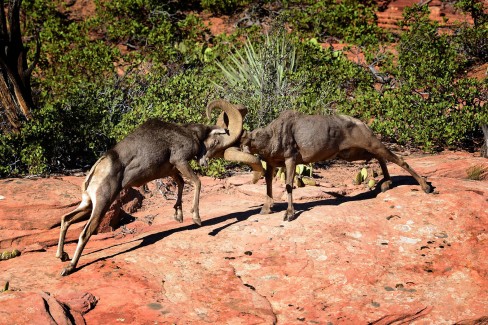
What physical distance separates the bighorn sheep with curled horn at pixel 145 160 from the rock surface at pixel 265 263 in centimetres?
49

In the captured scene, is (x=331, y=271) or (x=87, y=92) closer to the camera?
(x=331, y=271)

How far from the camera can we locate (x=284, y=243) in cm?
791

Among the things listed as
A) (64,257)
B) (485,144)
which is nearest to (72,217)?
(64,257)

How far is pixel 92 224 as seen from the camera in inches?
293

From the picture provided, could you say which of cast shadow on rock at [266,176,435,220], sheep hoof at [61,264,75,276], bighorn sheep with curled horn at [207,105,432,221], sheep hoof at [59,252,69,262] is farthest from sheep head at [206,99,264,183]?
sheep hoof at [61,264,75,276]

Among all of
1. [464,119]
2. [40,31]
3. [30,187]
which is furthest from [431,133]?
[40,31]

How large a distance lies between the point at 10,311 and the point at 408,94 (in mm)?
11063

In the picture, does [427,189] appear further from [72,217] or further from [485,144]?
[485,144]

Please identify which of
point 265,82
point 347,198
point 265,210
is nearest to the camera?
point 265,210

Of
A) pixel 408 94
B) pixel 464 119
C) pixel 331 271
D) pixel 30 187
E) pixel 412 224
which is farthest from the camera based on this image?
pixel 408 94

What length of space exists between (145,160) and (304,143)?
2.25 meters

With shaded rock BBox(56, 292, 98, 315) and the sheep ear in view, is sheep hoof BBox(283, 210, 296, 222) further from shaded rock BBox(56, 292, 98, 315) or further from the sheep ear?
shaded rock BBox(56, 292, 98, 315)

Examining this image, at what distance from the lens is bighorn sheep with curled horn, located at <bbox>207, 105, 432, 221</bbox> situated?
864 centimetres

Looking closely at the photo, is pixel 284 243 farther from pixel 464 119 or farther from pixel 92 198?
pixel 464 119
